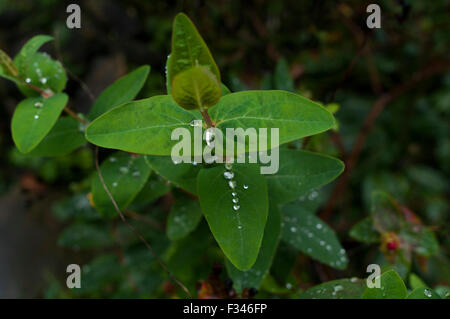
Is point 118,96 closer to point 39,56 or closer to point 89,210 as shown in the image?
Answer: point 39,56

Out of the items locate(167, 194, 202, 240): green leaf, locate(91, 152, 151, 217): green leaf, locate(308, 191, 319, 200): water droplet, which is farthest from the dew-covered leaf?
locate(308, 191, 319, 200): water droplet

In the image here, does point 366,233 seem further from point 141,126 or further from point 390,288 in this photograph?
point 141,126

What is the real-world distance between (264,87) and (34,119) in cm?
67

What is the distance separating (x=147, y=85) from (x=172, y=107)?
1299 millimetres

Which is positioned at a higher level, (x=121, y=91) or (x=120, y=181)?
(x=121, y=91)

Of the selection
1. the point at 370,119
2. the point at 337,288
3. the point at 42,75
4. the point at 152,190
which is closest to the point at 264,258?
the point at 337,288

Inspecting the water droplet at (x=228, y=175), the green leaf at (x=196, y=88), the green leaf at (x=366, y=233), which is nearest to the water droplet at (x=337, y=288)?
the green leaf at (x=366, y=233)

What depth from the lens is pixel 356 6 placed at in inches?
55.3

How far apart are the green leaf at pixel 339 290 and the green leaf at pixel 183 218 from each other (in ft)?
0.85

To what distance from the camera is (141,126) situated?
50cm

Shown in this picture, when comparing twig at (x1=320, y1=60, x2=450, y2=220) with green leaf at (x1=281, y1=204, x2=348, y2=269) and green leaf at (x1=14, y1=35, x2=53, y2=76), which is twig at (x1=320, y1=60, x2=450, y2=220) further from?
green leaf at (x1=14, y1=35, x2=53, y2=76)

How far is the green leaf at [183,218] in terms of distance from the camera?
772mm

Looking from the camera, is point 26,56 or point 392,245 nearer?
point 26,56

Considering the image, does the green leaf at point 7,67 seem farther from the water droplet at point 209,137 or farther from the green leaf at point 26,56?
the water droplet at point 209,137
